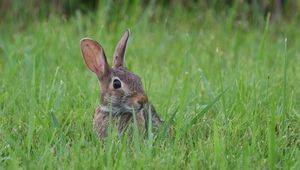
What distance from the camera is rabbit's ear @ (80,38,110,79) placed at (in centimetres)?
442

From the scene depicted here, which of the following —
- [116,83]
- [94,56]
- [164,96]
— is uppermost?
[94,56]

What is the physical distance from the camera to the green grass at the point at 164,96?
3.69 m

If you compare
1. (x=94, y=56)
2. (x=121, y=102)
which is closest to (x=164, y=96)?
(x=94, y=56)

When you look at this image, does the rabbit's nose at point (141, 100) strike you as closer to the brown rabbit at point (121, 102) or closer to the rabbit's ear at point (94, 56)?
the brown rabbit at point (121, 102)

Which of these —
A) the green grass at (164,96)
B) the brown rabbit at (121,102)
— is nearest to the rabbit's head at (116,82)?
the brown rabbit at (121,102)

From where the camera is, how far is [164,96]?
16.7ft

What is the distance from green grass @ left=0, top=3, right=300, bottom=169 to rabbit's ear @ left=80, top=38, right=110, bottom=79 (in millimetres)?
247

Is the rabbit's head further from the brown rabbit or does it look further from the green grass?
the green grass

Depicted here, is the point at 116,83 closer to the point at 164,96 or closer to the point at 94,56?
the point at 94,56

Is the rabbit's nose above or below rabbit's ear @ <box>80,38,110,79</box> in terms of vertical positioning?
below

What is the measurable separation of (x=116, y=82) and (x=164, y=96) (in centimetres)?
87

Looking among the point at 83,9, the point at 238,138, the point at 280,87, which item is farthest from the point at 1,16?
the point at 238,138

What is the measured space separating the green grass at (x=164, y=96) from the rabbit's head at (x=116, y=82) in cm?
21

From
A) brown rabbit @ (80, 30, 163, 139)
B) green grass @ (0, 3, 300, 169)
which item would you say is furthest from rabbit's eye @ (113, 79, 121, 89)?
green grass @ (0, 3, 300, 169)
